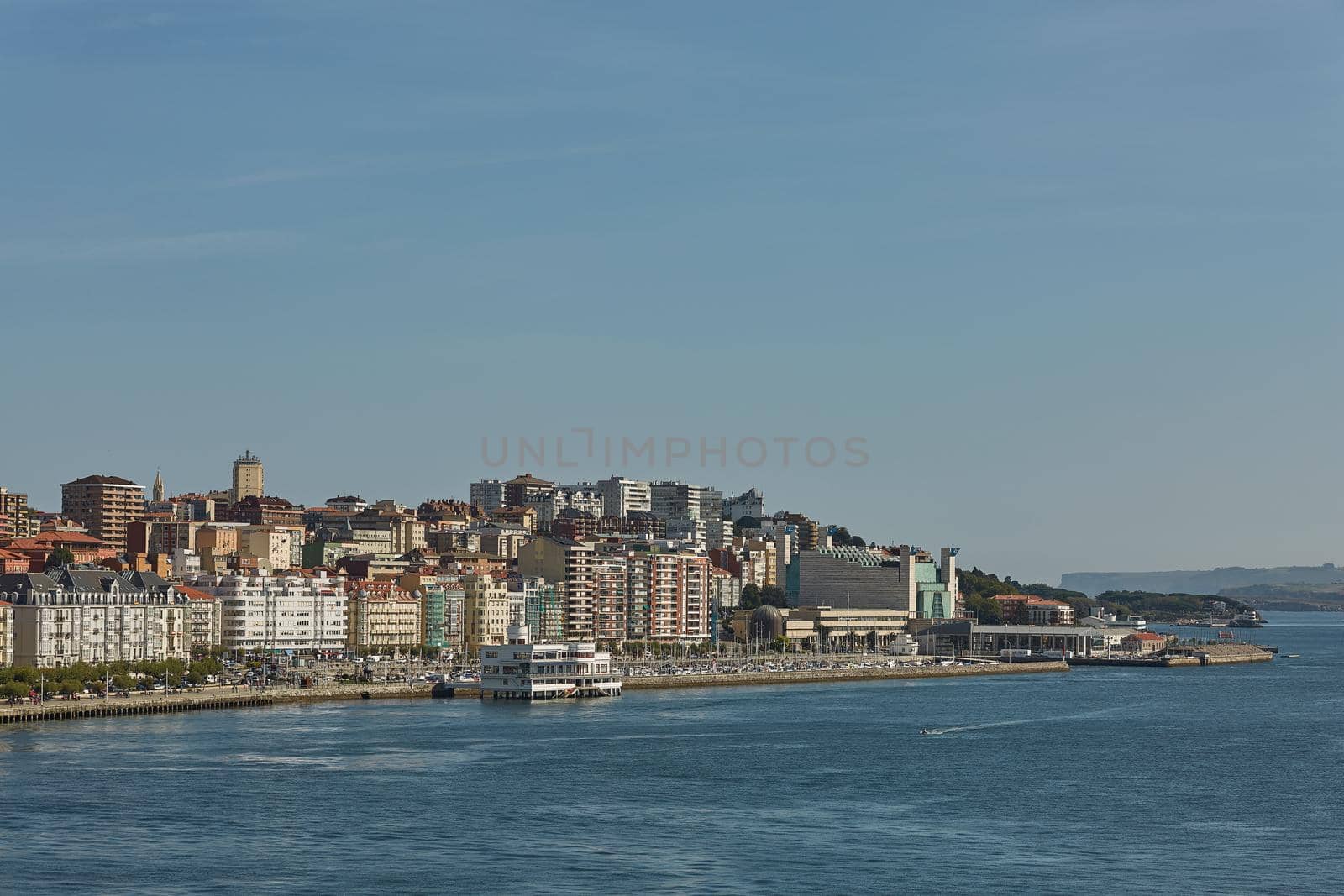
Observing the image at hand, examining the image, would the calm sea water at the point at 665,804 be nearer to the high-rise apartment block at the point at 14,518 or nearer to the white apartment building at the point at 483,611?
the white apartment building at the point at 483,611

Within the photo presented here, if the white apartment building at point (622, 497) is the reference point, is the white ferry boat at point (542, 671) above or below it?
below

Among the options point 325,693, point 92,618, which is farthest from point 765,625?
point 92,618

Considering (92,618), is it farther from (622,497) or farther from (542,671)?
(622,497)

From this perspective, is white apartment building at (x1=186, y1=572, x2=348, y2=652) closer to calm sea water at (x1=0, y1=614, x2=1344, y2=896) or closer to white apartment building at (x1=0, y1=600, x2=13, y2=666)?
white apartment building at (x1=0, y1=600, x2=13, y2=666)

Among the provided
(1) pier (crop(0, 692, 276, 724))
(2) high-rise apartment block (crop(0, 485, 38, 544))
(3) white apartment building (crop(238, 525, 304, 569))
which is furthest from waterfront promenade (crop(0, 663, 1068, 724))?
(2) high-rise apartment block (crop(0, 485, 38, 544))

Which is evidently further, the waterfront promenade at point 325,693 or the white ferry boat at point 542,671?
the white ferry boat at point 542,671

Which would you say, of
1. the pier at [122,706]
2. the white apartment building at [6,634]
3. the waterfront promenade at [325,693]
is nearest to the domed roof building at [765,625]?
the waterfront promenade at [325,693]
